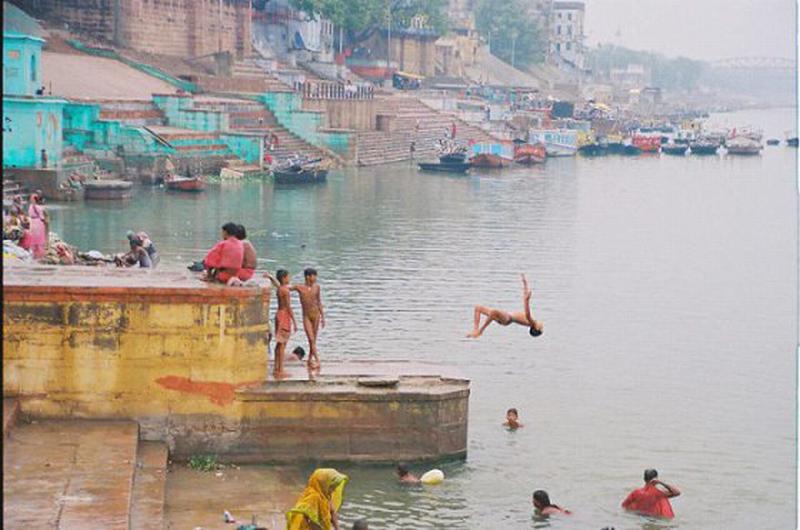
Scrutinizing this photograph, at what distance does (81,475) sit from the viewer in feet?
29.2

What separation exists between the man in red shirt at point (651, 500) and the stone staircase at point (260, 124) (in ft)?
111

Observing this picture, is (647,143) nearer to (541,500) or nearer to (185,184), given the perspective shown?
(185,184)

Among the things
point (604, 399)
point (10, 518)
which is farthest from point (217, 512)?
point (604, 399)

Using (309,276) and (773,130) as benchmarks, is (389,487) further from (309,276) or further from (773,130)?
(773,130)

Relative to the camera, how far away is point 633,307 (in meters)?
21.4

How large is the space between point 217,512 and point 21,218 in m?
10.6

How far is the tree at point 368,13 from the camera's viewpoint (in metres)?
65.3

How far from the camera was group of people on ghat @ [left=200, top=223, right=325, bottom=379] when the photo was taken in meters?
10.4

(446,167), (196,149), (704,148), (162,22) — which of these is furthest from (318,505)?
(704,148)

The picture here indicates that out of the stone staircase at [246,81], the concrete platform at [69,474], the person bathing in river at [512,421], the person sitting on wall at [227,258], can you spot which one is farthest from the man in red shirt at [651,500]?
the stone staircase at [246,81]

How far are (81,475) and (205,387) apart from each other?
62.2 inches

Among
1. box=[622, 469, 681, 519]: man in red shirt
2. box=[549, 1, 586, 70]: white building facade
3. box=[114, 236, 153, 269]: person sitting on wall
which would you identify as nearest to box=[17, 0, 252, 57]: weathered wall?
box=[114, 236, 153, 269]: person sitting on wall

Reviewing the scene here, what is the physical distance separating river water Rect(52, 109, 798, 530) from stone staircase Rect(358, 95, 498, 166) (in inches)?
377

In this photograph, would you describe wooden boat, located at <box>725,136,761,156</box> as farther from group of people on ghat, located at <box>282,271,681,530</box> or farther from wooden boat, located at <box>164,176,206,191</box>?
group of people on ghat, located at <box>282,271,681,530</box>
